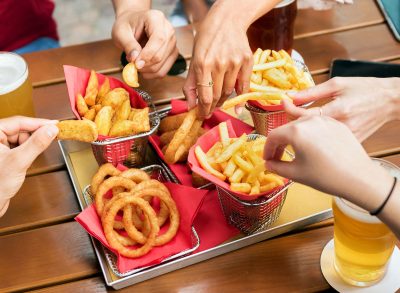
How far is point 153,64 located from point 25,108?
0.40 meters

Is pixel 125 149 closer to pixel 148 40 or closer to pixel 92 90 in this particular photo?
pixel 92 90

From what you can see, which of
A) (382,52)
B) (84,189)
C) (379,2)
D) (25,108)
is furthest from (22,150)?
(379,2)

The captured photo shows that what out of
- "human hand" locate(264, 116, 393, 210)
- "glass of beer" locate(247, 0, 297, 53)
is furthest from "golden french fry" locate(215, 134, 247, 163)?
"glass of beer" locate(247, 0, 297, 53)

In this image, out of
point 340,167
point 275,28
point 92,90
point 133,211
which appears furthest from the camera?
point 275,28

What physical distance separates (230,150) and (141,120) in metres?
0.29

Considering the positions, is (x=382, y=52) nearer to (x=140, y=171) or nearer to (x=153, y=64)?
(x=153, y=64)

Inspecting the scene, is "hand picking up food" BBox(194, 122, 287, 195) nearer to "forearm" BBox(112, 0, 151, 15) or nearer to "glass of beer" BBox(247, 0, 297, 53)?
"glass of beer" BBox(247, 0, 297, 53)

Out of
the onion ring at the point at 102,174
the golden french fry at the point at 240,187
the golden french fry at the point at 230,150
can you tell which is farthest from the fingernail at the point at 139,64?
the golden french fry at the point at 240,187

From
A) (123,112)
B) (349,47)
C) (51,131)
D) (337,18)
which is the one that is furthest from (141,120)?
(337,18)

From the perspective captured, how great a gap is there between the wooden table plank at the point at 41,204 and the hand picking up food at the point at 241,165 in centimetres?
40

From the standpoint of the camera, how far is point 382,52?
1861mm

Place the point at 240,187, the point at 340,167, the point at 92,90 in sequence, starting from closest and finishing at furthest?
the point at 340,167 < the point at 240,187 < the point at 92,90

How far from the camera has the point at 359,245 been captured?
3.73 feet

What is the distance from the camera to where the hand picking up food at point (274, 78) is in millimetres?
1490
